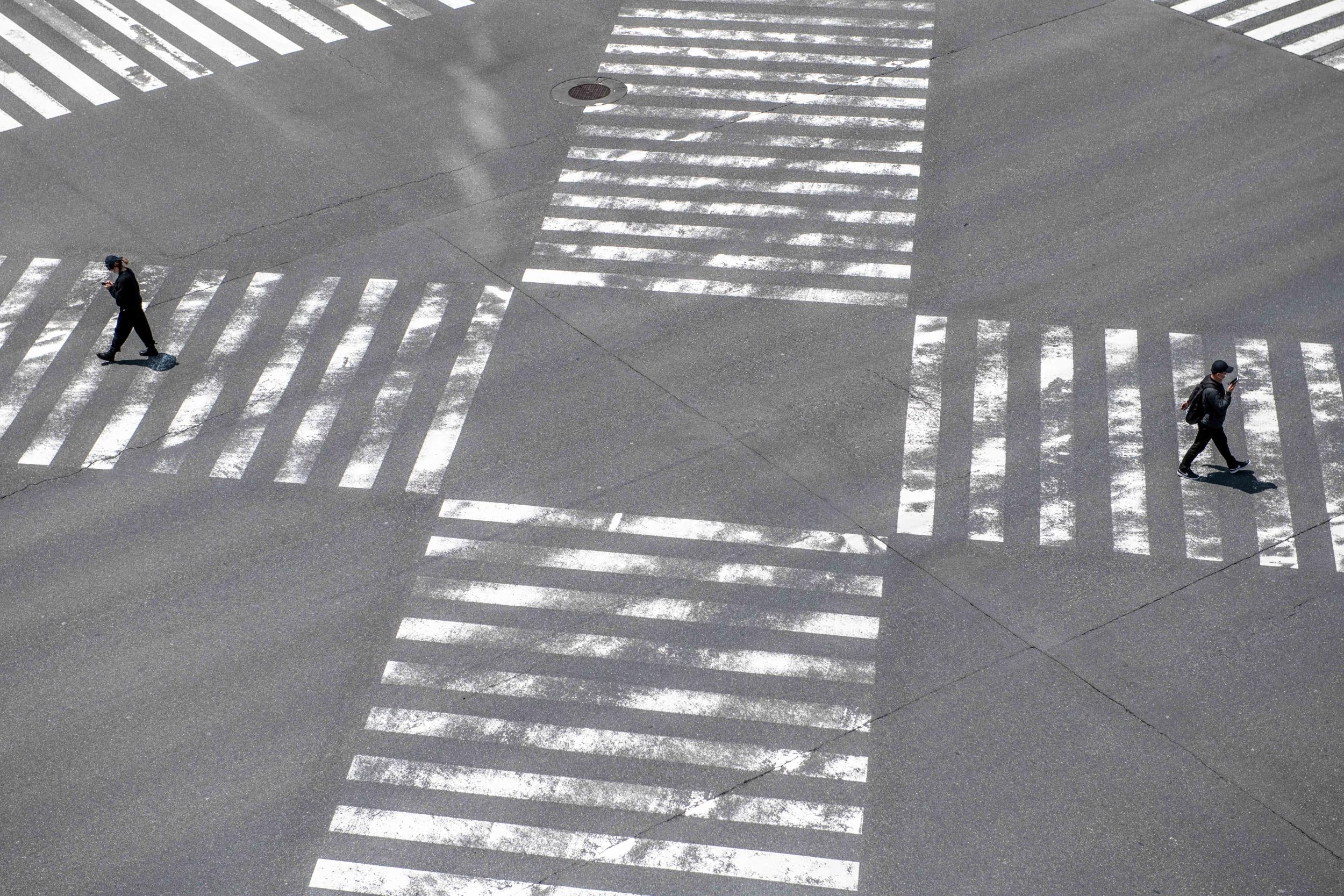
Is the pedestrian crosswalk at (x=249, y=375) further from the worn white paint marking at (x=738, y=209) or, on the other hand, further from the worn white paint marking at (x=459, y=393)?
the worn white paint marking at (x=738, y=209)

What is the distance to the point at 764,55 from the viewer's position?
2252 centimetres

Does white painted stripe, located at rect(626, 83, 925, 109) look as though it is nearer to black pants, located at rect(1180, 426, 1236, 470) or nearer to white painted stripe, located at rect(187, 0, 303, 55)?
white painted stripe, located at rect(187, 0, 303, 55)

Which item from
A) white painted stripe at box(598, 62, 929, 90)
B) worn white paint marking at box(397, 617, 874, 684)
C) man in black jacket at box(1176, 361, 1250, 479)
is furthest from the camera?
white painted stripe at box(598, 62, 929, 90)

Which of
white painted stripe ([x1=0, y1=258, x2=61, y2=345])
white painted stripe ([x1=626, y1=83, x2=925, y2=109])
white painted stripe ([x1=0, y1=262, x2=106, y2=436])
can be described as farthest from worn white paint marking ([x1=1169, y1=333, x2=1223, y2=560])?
white painted stripe ([x1=0, y1=258, x2=61, y2=345])

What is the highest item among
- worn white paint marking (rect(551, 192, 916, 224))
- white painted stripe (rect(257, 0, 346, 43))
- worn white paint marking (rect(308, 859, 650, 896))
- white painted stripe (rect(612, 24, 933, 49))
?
white painted stripe (rect(257, 0, 346, 43))

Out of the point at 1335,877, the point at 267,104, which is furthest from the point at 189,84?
the point at 1335,877

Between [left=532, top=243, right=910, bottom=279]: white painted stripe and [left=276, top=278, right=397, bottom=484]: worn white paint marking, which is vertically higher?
[left=532, top=243, right=910, bottom=279]: white painted stripe

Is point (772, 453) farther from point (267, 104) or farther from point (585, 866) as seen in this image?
point (267, 104)

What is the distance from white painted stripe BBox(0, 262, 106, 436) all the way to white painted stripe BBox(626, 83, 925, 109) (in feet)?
27.1

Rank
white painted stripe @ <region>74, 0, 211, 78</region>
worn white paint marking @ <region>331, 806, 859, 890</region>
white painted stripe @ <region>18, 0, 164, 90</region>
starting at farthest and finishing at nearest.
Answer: white painted stripe @ <region>74, 0, 211, 78</region>
white painted stripe @ <region>18, 0, 164, 90</region>
worn white paint marking @ <region>331, 806, 859, 890</region>

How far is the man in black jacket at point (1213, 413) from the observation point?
1420cm

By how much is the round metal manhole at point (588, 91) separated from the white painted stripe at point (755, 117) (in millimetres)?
173

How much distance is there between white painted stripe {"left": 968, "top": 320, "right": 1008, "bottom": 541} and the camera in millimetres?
14398

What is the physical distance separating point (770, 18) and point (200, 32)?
9116 millimetres
